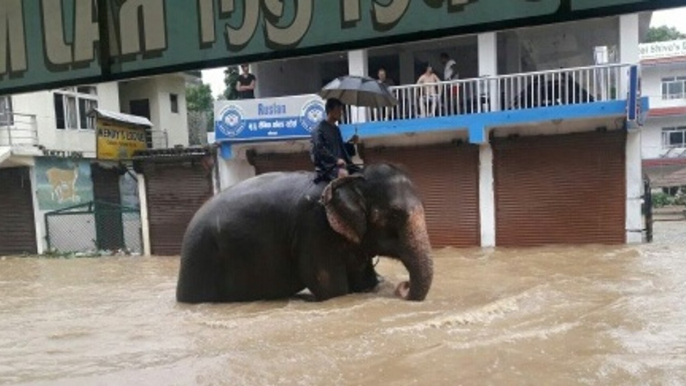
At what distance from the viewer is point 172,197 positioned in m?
16.0

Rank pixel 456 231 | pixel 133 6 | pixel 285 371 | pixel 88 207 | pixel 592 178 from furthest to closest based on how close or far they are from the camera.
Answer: pixel 88 207
pixel 456 231
pixel 592 178
pixel 285 371
pixel 133 6

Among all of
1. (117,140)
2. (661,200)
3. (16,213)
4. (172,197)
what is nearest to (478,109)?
(172,197)

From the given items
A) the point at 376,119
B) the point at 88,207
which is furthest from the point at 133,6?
the point at 88,207

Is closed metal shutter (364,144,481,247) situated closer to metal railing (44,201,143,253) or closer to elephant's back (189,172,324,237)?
elephant's back (189,172,324,237)

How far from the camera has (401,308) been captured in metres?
6.03

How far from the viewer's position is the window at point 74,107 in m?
18.9

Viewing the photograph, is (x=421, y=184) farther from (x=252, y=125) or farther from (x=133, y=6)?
(x=133, y=6)

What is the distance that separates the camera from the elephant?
20.0ft

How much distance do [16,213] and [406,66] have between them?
1133cm

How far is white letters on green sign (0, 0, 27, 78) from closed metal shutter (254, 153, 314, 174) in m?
12.0

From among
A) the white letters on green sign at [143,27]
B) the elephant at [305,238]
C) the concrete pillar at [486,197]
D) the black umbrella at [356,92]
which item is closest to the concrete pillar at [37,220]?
the concrete pillar at [486,197]

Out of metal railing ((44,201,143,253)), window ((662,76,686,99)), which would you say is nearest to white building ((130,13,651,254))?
metal railing ((44,201,143,253))

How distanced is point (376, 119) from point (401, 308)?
8368mm

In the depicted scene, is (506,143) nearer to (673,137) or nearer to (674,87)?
(673,137)
